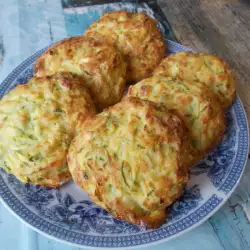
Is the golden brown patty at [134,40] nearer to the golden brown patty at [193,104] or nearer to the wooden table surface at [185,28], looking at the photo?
the golden brown patty at [193,104]

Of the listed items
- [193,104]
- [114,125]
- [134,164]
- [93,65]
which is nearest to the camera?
[134,164]

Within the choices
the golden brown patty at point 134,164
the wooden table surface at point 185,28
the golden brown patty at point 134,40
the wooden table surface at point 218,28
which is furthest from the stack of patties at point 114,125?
the wooden table surface at point 218,28

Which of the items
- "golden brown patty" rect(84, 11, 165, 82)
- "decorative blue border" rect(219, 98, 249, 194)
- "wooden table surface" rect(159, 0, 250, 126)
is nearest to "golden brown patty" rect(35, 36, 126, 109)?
"golden brown patty" rect(84, 11, 165, 82)

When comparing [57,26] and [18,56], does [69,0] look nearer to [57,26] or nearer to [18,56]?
[57,26]

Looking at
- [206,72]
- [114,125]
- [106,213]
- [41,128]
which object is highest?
[206,72]

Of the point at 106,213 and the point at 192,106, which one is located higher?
the point at 192,106

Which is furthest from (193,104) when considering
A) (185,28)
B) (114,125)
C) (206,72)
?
(185,28)

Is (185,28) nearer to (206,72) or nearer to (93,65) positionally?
(206,72)

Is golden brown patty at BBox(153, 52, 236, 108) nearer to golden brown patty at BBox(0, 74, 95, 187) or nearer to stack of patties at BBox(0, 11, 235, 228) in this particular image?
stack of patties at BBox(0, 11, 235, 228)
